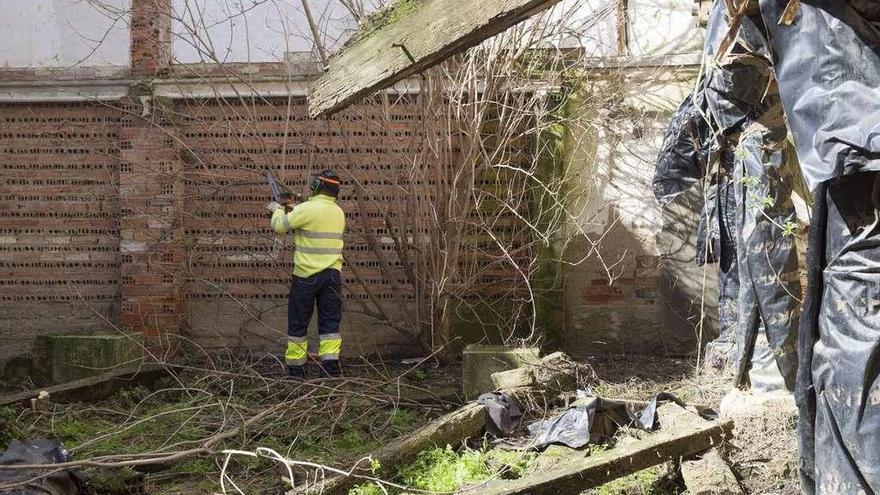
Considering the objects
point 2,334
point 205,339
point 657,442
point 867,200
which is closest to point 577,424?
point 657,442

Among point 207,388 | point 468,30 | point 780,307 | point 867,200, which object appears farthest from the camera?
point 207,388

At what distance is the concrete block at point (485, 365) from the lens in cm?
737

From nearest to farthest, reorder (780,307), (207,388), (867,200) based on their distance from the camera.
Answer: (867,200) → (780,307) → (207,388)

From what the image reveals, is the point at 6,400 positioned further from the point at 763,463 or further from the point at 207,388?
the point at 763,463

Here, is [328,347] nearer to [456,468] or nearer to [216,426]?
[216,426]

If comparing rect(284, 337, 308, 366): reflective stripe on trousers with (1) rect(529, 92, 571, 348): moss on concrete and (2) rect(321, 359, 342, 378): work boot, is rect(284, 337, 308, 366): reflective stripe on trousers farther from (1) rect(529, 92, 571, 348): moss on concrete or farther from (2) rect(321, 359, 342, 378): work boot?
(1) rect(529, 92, 571, 348): moss on concrete

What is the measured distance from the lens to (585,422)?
5750mm

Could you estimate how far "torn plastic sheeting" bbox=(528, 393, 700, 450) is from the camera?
18.8 feet

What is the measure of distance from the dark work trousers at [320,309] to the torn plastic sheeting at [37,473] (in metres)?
3.36

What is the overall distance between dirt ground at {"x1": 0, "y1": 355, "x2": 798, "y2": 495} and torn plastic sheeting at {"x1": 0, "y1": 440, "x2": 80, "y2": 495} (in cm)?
17

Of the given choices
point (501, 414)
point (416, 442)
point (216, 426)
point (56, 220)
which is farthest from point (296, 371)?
point (56, 220)

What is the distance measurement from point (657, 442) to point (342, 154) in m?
5.28

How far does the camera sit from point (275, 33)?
9242 millimetres

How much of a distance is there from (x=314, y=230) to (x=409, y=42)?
19.7 feet
